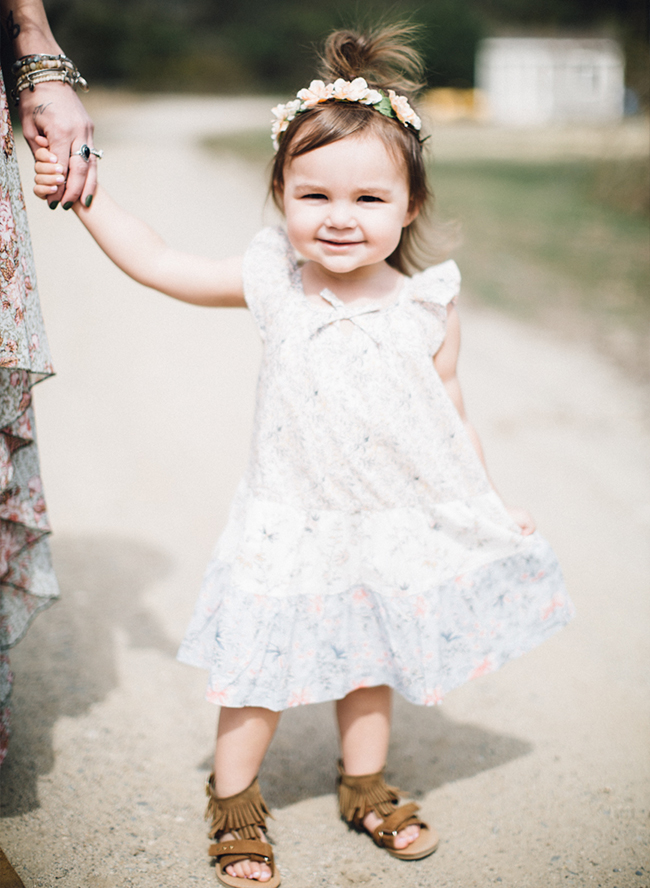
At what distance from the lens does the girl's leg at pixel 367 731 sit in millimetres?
1830

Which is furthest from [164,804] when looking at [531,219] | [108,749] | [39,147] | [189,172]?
[189,172]

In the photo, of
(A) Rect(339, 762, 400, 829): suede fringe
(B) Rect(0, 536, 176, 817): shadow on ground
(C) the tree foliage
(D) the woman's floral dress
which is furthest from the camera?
(C) the tree foliage

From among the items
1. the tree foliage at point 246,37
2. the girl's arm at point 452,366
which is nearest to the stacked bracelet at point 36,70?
the girl's arm at point 452,366

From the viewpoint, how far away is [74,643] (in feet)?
8.26

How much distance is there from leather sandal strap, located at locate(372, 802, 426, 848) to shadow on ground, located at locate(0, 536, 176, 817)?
780 millimetres

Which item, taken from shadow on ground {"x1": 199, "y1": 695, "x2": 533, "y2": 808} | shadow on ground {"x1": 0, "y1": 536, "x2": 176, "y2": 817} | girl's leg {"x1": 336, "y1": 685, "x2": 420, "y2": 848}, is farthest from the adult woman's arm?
shadow on ground {"x1": 199, "y1": 695, "x2": 533, "y2": 808}

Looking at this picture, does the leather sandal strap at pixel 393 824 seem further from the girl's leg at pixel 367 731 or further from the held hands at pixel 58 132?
the held hands at pixel 58 132

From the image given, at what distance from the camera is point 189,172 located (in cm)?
1134

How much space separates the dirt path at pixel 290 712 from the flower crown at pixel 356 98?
60.9 inches

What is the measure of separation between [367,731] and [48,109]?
145 cm

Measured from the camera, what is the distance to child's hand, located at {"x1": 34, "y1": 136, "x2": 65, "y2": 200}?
158 cm

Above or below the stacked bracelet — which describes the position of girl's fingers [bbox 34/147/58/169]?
below

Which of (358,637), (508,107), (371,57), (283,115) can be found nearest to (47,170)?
(283,115)

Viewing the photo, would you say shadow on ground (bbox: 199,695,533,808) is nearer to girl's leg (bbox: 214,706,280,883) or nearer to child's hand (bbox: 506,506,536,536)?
girl's leg (bbox: 214,706,280,883)
